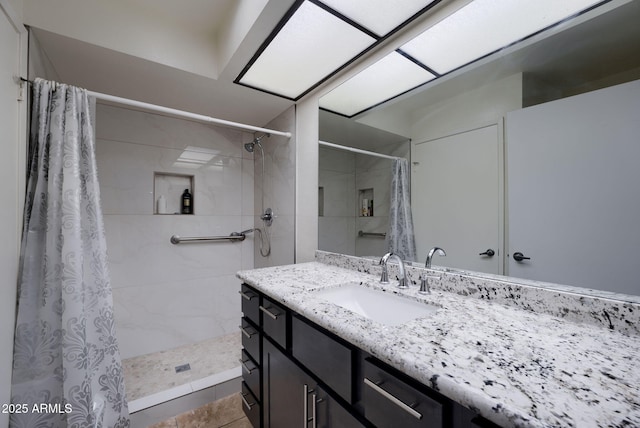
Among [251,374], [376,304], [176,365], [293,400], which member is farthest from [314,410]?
[176,365]

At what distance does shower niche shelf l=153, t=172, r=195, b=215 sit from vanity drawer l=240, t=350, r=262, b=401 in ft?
4.89

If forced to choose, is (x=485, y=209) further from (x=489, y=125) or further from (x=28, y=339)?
(x=28, y=339)

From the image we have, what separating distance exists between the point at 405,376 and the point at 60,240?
1.55 metres

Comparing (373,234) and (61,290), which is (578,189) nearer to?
(373,234)

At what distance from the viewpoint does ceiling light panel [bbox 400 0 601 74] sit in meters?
0.87

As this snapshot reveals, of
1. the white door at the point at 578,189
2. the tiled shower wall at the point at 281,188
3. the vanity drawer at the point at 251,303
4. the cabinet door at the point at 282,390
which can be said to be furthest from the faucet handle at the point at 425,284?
the tiled shower wall at the point at 281,188

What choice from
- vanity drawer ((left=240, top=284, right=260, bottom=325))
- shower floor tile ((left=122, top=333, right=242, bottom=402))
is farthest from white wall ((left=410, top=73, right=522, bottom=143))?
shower floor tile ((left=122, top=333, right=242, bottom=402))

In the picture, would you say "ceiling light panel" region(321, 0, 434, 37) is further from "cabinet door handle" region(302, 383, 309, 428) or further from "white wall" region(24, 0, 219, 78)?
"cabinet door handle" region(302, 383, 309, 428)

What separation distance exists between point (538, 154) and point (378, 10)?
0.90 metres

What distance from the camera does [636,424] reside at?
376 millimetres

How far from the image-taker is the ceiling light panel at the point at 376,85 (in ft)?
4.26

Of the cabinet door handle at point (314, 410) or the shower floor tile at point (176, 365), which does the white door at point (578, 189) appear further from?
the shower floor tile at point (176, 365)

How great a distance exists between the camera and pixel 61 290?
1.16m

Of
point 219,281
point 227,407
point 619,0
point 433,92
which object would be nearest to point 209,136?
point 219,281
